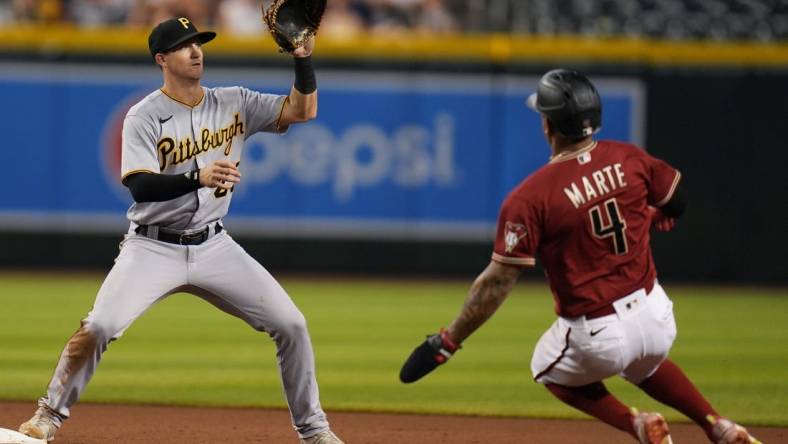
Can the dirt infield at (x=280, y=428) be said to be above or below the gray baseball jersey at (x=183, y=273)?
below

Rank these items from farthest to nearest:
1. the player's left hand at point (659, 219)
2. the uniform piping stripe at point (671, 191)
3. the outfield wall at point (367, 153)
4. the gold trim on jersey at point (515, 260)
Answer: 1. the outfield wall at point (367, 153)
2. the player's left hand at point (659, 219)
3. the uniform piping stripe at point (671, 191)
4. the gold trim on jersey at point (515, 260)

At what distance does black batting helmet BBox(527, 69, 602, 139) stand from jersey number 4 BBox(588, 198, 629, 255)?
306 mm

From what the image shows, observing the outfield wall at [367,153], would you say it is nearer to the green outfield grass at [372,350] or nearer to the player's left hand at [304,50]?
the green outfield grass at [372,350]

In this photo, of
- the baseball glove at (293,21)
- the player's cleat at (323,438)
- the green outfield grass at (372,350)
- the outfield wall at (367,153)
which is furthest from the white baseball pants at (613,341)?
the outfield wall at (367,153)

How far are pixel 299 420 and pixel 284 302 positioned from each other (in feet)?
1.78

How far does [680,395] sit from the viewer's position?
506cm

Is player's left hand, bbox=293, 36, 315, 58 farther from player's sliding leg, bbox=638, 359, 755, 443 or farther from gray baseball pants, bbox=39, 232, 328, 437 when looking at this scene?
player's sliding leg, bbox=638, 359, 755, 443

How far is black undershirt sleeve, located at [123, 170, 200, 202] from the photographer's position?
207 inches

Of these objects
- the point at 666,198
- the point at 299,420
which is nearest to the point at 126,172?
the point at 299,420

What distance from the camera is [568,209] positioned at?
478 cm

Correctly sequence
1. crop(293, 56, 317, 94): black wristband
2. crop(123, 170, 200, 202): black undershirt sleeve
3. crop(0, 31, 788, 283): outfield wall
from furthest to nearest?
crop(0, 31, 788, 283): outfield wall
crop(293, 56, 317, 94): black wristband
crop(123, 170, 200, 202): black undershirt sleeve

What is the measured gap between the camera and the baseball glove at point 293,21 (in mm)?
5625

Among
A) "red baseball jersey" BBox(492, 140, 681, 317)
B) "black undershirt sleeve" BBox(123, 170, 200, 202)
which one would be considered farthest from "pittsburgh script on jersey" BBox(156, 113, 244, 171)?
"red baseball jersey" BBox(492, 140, 681, 317)

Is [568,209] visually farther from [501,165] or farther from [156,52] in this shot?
[501,165]
